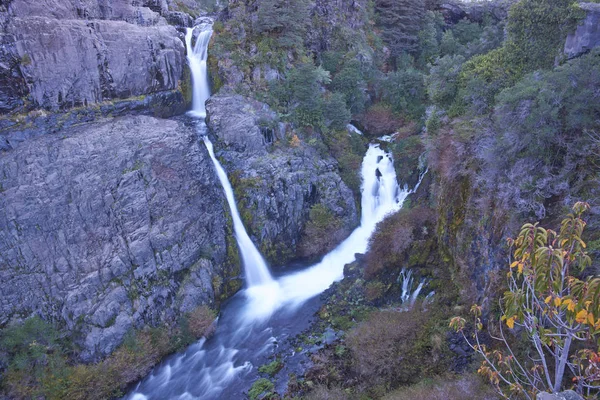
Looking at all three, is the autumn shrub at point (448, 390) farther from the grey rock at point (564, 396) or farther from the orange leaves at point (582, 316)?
the orange leaves at point (582, 316)

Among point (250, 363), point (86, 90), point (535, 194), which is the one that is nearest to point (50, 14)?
point (86, 90)

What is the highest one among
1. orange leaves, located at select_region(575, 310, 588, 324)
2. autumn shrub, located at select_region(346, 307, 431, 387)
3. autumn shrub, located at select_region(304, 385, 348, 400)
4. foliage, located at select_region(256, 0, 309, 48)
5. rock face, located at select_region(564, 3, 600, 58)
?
foliage, located at select_region(256, 0, 309, 48)

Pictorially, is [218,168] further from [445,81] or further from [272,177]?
[445,81]

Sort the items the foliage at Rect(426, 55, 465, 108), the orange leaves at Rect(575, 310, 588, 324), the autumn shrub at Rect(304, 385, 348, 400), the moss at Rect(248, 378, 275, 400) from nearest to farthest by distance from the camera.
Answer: the orange leaves at Rect(575, 310, 588, 324) → the autumn shrub at Rect(304, 385, 348, 400) → the moss at Rect(248, 378, 275, 400) → the foliage at Rect(426, 55, 465, 108)

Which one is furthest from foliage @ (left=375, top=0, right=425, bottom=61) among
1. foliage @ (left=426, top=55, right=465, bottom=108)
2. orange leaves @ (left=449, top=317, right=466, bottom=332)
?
orange leaves @ (left=449, top=317, right=466, bottom=332)

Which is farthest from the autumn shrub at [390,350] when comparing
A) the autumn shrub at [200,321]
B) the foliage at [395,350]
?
the autumn shrub at [200,321]

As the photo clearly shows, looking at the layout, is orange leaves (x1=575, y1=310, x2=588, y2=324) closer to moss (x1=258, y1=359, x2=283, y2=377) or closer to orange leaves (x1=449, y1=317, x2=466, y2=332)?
orange leaves (x1=449, y1=317, x2=466, y2=332)
